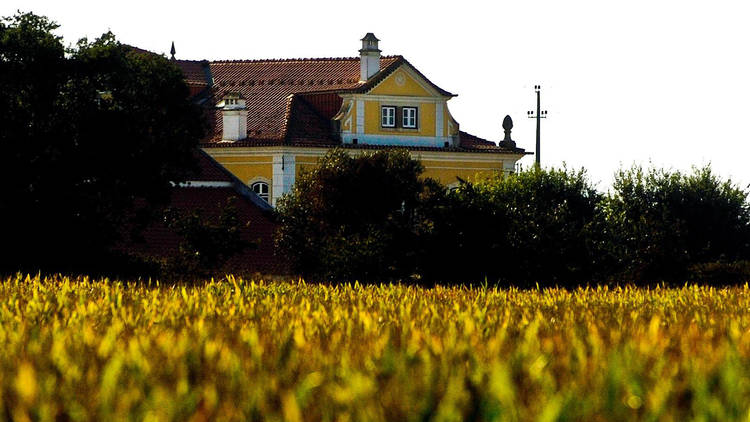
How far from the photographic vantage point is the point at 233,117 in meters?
74.1

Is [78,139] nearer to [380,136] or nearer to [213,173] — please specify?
[213,173]

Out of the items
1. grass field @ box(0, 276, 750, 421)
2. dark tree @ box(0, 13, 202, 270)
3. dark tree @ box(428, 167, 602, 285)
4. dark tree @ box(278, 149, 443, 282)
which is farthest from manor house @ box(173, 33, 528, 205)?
grass field @ box(0, 276, 750, 421)

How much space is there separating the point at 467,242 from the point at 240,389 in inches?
1294

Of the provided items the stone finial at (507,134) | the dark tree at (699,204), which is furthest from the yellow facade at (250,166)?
the dark tree at (699,204)

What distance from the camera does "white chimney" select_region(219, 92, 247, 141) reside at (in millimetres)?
74062

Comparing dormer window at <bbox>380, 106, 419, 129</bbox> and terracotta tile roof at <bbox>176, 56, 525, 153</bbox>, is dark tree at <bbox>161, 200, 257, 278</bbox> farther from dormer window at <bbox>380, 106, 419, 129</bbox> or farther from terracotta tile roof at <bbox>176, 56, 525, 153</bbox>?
dormer window at <bbox>380, 106, 419, 129</bbox>

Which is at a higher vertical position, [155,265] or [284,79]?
[284,79]

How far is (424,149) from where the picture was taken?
250 ft

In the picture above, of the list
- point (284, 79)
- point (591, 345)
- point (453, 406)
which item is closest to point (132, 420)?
point (453, 406)

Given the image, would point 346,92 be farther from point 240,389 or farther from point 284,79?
point 240,389

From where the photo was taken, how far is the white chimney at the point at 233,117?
74.1 meters

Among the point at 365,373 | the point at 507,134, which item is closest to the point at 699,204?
the point at 507,134

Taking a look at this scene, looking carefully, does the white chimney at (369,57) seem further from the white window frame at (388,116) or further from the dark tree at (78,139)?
the dark tree at (78,139)

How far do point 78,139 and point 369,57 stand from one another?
39836 mm
